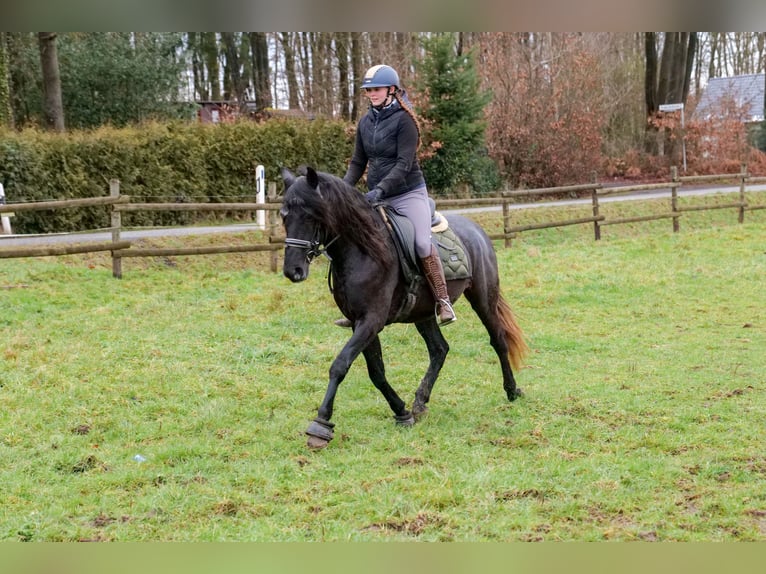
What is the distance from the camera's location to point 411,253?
5945 millimetres

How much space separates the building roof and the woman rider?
32.1 m

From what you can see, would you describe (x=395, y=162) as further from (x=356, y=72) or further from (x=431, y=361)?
(x=356, y=72)

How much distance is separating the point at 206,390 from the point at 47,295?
5326mm

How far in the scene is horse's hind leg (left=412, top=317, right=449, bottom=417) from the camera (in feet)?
20.9

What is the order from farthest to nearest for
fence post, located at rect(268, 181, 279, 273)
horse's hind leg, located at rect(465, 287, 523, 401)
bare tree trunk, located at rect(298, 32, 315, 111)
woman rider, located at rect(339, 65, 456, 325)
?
bare tree trunk, located at rect(298, 32, 315, 111)
fence post, located at rect(268, 181, 279, 273)
horse's hind leg, located at rect(465, 287, 523, 401)
woman rider, located at rect(339, 65, 456, 325)

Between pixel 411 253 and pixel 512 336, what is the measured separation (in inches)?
61.2

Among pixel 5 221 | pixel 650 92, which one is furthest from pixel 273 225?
pixel 650 92

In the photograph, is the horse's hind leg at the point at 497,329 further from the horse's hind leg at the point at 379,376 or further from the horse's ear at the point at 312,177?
the horse's ear at the point at 312,177

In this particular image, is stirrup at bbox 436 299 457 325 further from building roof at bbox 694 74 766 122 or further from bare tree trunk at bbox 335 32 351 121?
building roof at bbox 694 74 766 122

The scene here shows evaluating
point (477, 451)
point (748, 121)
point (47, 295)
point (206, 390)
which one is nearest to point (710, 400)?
point (477, 451)

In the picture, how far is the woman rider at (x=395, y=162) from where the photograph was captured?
566cm

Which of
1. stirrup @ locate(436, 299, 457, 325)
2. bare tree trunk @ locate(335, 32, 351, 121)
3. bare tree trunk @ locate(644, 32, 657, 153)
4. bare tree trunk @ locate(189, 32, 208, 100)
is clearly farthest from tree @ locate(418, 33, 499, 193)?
stirrup @ locate(436, 299, 457, 325)

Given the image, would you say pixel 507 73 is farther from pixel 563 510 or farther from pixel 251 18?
pixel 251 18

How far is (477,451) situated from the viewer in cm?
536
